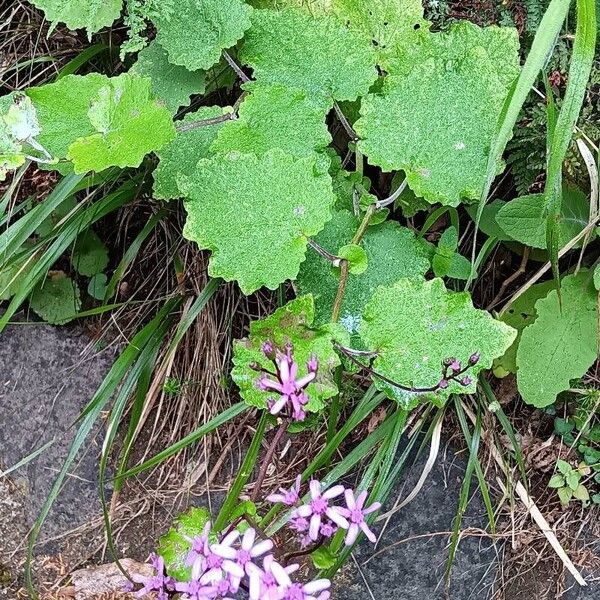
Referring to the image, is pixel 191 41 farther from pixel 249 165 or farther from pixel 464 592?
pixel 464 592

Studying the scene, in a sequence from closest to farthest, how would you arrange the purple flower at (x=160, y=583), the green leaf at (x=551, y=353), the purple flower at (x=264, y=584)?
the purple flower at (x=264, y=584), the purple flower at (x=160, y=583), the green leaf at (x=551, y=353)

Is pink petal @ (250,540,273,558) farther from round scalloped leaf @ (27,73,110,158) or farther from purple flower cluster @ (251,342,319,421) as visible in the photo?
round scalloped leaf @ (27,73,110,158)

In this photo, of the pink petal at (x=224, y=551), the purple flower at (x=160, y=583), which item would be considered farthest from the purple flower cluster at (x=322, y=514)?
the purple flower at (x=160, y=583)

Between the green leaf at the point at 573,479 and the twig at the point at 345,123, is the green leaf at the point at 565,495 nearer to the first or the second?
the green leaf at the point at 573,479

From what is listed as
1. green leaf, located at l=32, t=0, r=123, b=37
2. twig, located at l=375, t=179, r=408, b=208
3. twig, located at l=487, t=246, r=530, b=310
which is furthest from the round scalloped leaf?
twig, located at l=487, t=246, r=530, b=310

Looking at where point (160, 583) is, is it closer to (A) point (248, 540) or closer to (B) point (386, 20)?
(A) point (248, 540)

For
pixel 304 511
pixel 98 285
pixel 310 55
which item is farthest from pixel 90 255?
pixel 304 511
